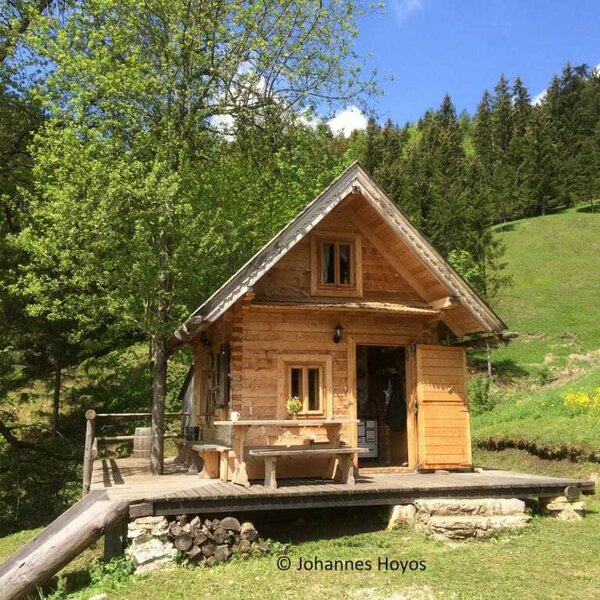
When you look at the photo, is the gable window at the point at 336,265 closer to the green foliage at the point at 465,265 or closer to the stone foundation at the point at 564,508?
the stone foundation at the point at 564,508

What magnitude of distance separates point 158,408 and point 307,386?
14.6 feet

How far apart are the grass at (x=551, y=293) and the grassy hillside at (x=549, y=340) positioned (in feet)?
0.18

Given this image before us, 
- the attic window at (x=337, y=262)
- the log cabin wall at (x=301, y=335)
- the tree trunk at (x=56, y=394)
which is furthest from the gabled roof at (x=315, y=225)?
the tree trunk at (x=56, y=394)

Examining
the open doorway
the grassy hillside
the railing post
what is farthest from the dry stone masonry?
the grassy hillside

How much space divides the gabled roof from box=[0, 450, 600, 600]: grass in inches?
159

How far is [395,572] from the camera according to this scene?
827 centimetres

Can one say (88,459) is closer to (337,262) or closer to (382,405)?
(337,262)

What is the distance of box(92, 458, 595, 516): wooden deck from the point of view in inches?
354

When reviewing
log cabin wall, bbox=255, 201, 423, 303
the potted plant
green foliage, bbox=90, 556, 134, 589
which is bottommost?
green foliage, bbox=90, 556, 134, 589

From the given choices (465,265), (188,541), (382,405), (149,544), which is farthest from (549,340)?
(149,544)

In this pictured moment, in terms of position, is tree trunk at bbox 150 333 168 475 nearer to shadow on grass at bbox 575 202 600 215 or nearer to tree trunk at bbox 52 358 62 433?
tree trunk at bbox 52 358 62 433

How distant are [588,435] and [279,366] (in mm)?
9507

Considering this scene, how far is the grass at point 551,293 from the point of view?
34.7 meters

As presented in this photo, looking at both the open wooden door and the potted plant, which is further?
the open wooden door
